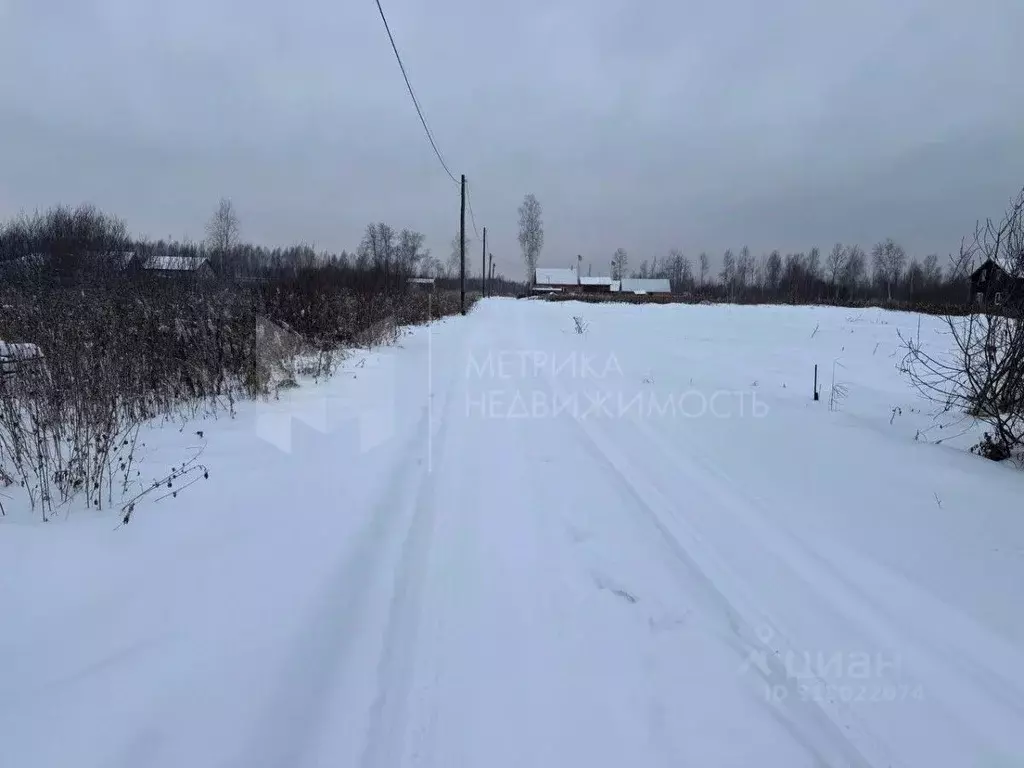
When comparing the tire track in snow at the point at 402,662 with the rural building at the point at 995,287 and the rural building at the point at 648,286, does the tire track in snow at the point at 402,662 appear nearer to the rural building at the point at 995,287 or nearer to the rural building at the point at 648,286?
the rural building at the point at 995,287

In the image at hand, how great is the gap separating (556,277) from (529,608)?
95635 millimetres

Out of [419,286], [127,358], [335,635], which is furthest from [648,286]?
[335,635]

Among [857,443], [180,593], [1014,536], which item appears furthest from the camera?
[857,443]

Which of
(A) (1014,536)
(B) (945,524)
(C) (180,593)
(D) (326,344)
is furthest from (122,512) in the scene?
(D) (326,344)

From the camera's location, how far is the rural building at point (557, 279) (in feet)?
302

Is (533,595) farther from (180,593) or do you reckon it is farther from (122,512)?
(122,512)

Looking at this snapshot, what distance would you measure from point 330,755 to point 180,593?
1.37 meters

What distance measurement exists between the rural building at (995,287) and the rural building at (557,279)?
86440mm

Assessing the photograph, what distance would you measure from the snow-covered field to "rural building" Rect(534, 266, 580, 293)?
3478 inches

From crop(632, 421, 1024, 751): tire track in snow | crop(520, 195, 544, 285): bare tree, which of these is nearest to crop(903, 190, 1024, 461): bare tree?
crop(632, 421, 1024, 751): tire track in snow

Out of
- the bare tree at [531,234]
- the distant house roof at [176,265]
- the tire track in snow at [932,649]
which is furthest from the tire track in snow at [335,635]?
the bare tree at [531,234]

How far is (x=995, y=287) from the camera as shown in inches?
205

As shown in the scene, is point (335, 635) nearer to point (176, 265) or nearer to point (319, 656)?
point (319, 656)

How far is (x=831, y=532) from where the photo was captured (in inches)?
136
